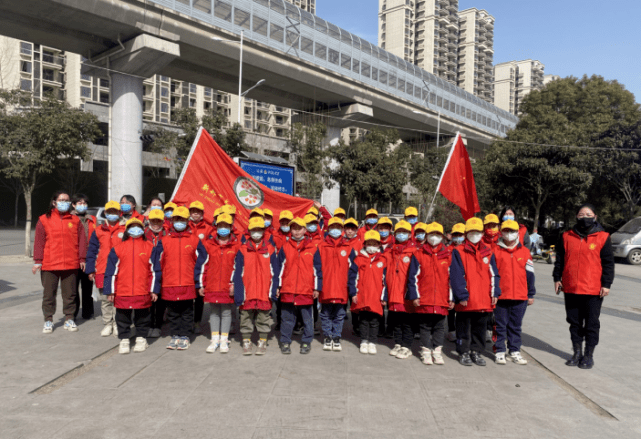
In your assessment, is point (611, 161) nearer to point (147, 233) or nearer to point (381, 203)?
point (381, 203)

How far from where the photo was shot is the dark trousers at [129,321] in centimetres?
578

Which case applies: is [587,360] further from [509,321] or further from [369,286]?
[369,286]

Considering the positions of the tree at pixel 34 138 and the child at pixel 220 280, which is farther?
the tree at pixel 34 138

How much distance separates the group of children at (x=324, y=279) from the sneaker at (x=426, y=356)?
13mm

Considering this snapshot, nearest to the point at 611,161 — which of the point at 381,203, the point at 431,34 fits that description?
the point at 381,203

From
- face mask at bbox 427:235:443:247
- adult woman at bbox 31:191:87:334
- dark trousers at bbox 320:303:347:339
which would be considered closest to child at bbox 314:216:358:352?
dark trousers at bbox 320:303:347:339

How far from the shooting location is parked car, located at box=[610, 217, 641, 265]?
19.9 meters

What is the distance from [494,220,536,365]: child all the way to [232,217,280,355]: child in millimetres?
2813

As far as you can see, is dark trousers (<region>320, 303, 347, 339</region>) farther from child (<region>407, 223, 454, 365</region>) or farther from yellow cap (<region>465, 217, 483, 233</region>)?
yellow cap (<region>465, 217, 483, 233</region>)

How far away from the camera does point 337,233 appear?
6.27 m

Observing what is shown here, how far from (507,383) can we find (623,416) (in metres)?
1.08

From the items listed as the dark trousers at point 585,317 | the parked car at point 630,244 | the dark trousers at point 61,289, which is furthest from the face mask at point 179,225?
the parked car at point 630,244

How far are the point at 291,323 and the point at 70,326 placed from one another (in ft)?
10.6

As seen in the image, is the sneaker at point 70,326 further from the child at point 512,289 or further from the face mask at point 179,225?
the child at point 512,289
